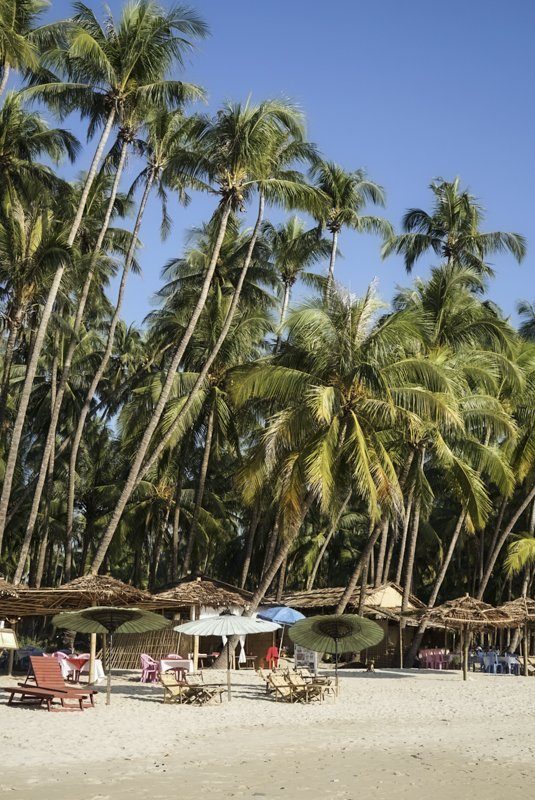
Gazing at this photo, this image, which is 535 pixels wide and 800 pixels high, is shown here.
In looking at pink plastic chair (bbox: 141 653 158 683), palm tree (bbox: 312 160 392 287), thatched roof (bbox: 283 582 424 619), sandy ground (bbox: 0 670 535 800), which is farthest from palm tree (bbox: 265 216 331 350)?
sandy ground (bbox: 0 670 535 800)

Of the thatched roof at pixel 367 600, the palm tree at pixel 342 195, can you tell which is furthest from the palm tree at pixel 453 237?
the thatched roof at pixel 367 600

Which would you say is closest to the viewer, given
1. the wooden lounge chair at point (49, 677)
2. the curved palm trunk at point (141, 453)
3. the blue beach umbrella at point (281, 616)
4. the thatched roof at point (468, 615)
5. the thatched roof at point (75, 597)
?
the wooden lounge chair at point (49, 677)

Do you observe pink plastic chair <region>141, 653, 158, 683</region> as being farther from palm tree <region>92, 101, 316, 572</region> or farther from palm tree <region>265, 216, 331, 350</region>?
palm tree <region>265, 216, 331, 350</region>

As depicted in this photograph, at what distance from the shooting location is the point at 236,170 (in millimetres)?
22234

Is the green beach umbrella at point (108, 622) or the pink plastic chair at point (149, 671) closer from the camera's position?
the green beach umbrella at point (108, 622)

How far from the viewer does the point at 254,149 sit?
72.0 ft

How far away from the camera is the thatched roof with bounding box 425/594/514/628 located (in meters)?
23.5

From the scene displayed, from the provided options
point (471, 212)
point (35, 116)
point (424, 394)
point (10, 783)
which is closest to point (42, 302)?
point (35, 116)

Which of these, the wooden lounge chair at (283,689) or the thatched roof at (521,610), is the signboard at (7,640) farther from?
the thatched roof at (521,610)

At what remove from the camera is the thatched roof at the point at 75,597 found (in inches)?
773

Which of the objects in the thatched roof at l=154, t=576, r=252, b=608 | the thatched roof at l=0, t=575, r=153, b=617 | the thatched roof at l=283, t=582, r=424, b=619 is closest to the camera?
the thatched roof at l=0, t=575, r=153, b=617

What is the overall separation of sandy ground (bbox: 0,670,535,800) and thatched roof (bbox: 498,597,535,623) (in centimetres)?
723

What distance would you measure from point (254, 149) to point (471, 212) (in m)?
11.5

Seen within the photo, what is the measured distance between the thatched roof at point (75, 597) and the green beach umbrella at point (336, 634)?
472cm
